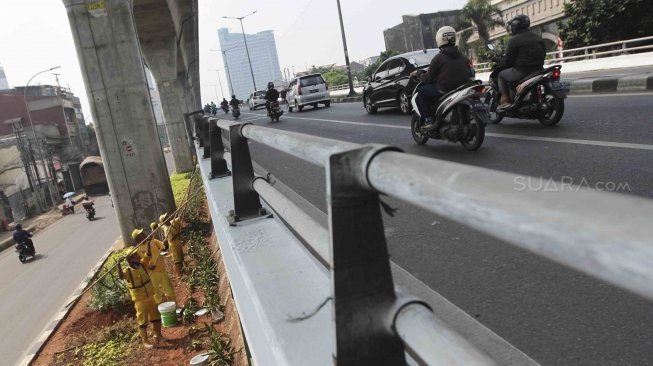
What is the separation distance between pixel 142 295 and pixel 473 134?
510 centimetres

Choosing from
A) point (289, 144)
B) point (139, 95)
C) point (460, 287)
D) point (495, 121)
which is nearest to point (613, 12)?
point (495, 121)

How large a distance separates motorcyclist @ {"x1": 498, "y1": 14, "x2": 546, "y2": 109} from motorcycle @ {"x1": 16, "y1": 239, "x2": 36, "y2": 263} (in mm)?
25582

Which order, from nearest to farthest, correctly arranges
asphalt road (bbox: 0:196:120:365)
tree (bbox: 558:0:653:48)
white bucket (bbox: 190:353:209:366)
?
1. white bucket (bbox: 190:353:209:366)
2. asphalt road (bbox: 0:196:120:365)
3. tree (bbox: 558:0:653:48)

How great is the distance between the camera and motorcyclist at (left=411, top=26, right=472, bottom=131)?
7.21 metres

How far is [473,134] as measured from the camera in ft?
22.2

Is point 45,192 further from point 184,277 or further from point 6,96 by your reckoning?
point 184,277

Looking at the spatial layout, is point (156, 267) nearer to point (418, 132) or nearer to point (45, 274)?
point (418, 132)

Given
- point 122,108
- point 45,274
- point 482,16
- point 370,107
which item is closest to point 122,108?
point 122,108

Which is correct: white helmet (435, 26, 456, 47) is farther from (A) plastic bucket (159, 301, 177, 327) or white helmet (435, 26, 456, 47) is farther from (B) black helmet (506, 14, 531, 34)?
(A) plastic bucket (159, 301, 177, 327)

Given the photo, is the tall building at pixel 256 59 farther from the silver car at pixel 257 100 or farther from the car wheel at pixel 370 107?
the car wheel at pixel 370 107

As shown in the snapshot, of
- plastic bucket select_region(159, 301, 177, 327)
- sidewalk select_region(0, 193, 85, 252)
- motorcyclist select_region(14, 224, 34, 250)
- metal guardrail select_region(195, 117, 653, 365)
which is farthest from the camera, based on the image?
sidewalk select_region(0, 193, 85, 252)

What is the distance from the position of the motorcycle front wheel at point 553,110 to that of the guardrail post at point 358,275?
681 centimetres

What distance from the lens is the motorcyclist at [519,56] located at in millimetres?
7496

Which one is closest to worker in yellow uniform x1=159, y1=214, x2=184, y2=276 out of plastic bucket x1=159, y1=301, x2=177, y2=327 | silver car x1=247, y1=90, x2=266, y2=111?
plastic bucket x1=159, y1=301, x2=177, y2=327
